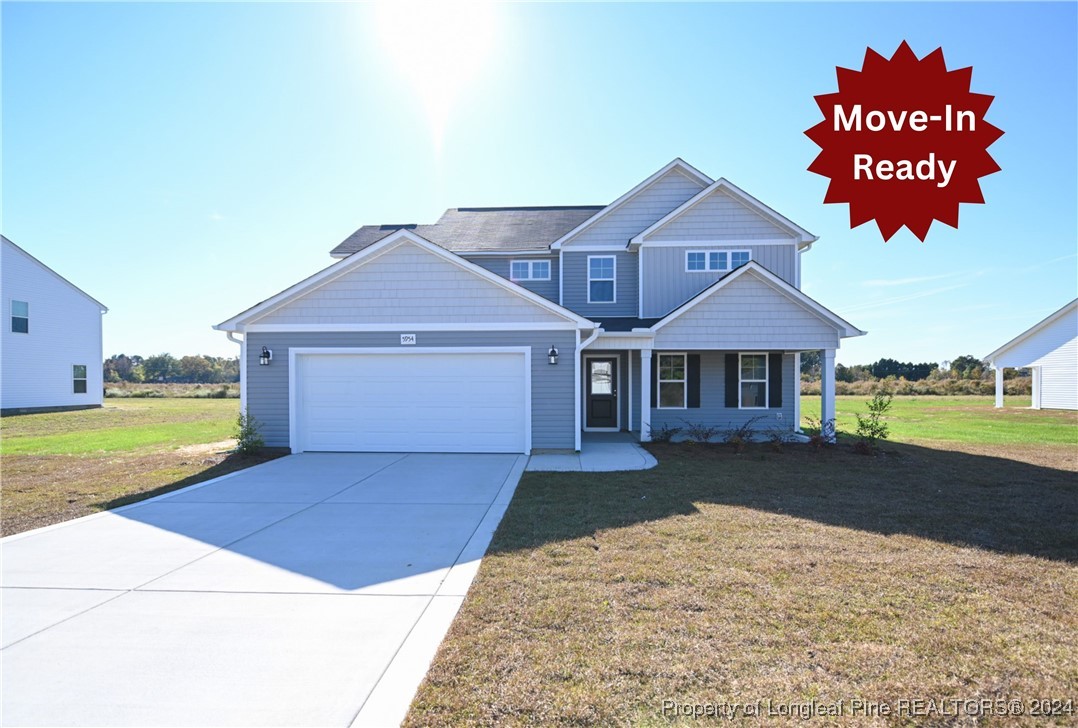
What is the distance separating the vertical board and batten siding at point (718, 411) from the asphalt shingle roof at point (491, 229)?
207 inches

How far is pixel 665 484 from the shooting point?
805cm

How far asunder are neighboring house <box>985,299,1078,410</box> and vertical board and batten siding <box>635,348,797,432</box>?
1895cm

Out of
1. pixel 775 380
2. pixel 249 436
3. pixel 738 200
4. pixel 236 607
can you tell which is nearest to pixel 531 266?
pixel 738 200

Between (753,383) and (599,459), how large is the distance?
657cm

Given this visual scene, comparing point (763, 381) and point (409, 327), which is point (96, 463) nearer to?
point (409, 327)

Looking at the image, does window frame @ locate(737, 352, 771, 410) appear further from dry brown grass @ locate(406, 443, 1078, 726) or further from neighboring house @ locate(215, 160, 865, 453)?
dry brown grass @ locate(406, 443, 1078, 726)

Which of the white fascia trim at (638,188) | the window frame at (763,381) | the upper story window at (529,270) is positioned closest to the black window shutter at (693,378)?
the window frame at (763,381)

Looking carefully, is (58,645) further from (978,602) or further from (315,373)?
(315,373)

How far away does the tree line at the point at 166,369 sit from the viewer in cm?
5719

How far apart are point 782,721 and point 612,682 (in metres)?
0.86

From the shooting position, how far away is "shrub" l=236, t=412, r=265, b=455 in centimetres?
1074

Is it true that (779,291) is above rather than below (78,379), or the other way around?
above

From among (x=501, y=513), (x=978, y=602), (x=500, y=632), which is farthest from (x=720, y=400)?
(x=500, y=632)

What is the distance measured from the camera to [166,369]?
5919 centimetres
